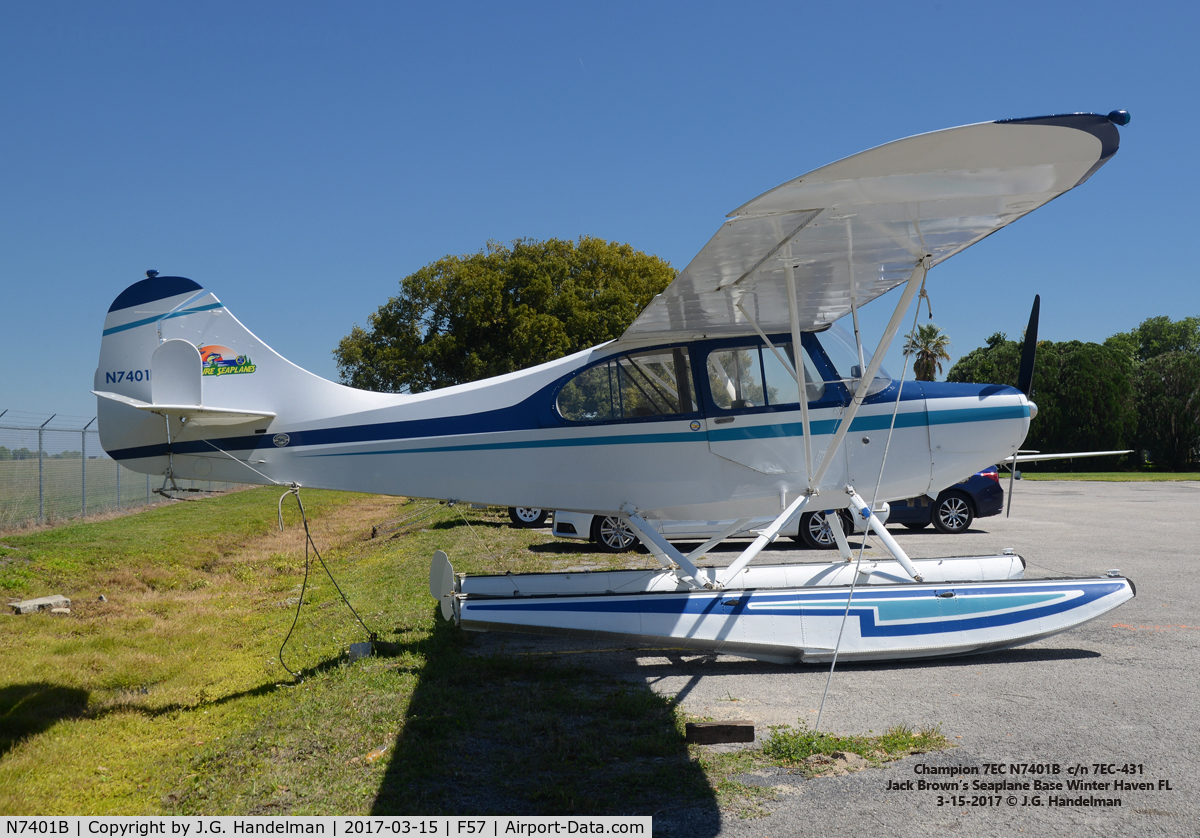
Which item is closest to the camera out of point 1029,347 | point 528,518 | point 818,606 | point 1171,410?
point 818,606

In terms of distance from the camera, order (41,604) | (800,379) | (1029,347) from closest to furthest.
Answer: (800,379) → (1029,347) → (41,604)

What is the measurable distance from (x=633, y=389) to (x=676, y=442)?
0.62 meters

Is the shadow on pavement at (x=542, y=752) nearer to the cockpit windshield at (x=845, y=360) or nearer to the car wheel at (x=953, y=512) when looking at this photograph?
the cockpit windshield at (x=845, y=360)

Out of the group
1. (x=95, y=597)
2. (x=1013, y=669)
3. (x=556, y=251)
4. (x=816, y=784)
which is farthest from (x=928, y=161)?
(x=556, y=251)

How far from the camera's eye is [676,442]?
261 inches

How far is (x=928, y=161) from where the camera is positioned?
400cm

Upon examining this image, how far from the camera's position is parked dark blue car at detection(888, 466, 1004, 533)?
14406 mm

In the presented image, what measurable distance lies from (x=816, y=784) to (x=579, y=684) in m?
2.35

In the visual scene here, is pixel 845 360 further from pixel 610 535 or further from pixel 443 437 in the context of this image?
pixel 610 535

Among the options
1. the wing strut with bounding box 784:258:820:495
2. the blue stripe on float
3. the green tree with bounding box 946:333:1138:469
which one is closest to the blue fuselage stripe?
the wing strut with bounding box 784:258:820:495

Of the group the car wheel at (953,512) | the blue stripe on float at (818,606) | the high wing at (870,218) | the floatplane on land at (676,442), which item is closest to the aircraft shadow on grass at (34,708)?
the floatplane on land at (676,442)

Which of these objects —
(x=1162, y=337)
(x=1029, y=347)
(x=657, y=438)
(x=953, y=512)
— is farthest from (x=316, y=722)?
(x=1162, y=337)

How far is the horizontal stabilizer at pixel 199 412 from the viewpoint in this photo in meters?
6.32

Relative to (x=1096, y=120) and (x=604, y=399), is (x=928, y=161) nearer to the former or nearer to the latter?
(x=1096, y=120)
